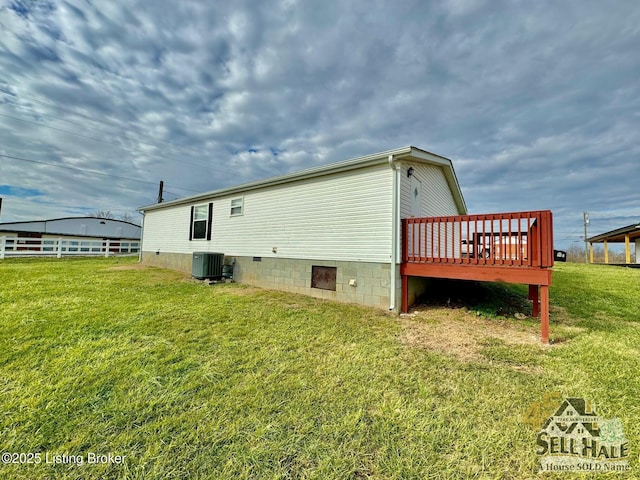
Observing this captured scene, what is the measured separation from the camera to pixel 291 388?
2.72 metres

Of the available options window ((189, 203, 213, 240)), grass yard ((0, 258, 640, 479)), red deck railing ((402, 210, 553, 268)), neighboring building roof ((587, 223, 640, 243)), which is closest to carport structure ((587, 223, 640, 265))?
neighboring building roof ((587, 223, 640, 243))

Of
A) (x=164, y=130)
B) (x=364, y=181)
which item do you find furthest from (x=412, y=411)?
(x=164, y=130)

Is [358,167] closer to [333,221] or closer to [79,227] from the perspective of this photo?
[333,221]

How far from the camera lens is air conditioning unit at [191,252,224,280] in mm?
8789

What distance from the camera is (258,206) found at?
28.3 feet

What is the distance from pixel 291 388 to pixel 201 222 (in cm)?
958

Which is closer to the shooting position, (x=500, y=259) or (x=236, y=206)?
(x=500, y=259)

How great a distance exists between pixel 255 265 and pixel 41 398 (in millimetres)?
6167

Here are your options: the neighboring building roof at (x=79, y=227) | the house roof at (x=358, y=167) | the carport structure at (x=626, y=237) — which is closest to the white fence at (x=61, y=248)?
the neighboring building roof at (x=79, y=227)

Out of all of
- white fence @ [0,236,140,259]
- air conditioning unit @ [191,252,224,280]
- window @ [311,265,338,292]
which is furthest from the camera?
white fence @ [0,236,140,259]

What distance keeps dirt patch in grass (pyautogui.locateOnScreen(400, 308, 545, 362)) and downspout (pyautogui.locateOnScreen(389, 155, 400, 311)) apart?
0.61 meters

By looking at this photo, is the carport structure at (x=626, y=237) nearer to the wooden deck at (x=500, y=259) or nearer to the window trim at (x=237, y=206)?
the wooden deck at (x=500, y=259)

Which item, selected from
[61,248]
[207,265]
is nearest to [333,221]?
[207,265]

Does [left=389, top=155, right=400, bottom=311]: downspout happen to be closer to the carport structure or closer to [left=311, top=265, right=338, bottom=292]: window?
[left=311, top=265, right=338, bottom=292]: window
